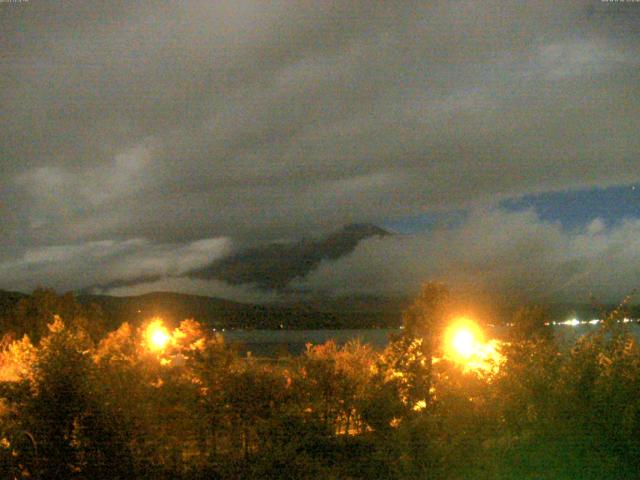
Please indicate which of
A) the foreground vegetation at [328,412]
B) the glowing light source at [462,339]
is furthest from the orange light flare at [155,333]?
the glowing light source at [462,339]

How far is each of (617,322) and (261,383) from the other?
5409 mm

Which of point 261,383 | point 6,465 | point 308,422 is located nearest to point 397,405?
point 308,422

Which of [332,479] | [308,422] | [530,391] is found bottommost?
[332,479]

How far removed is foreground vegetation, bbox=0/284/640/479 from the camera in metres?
7.84

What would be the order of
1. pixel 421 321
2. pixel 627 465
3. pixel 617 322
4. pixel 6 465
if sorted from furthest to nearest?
1. pixel 421 321
2. pixel 6 465
3. pixel 617 322
4. pixel 627 465

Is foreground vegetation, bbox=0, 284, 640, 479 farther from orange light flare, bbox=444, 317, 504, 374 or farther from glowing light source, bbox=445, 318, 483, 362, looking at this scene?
glowing light source, bbox=445, 318, 483, 362

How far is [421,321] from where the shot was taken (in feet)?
43.9

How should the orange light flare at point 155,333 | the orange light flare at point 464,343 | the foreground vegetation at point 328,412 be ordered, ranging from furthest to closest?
the orange light flare at point 155,333 → the orange light flare at point 464,343 → the foreground vegetation at point 328,412

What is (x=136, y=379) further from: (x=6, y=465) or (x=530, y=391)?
(x=530, y=391)

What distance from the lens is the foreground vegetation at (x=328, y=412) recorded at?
784 cm

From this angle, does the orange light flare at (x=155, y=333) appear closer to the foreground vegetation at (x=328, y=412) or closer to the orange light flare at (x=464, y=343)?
the foreground vegetation at (x=328, y=412)

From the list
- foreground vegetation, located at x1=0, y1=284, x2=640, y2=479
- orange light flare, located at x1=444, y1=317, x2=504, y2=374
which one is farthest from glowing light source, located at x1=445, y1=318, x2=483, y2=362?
foreground vegetation, located at x1=0, y1=284, x2=640, y2=479

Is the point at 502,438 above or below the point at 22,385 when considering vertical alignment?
below

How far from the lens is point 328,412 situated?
1052 centimetres
